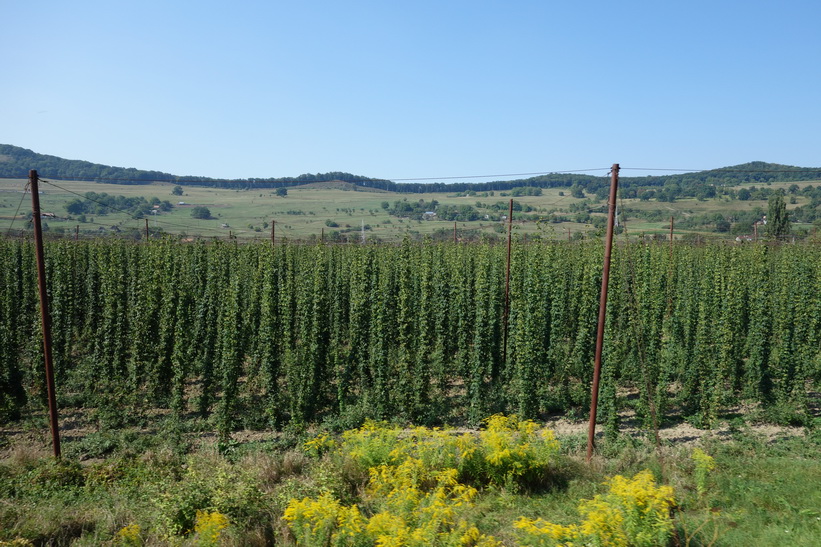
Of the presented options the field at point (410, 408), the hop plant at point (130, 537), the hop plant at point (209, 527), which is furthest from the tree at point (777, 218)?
the hop plant at point (130, 537)

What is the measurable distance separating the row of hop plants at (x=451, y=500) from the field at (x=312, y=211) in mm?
32544

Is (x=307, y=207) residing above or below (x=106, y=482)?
above

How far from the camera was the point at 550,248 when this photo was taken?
56.6 ft

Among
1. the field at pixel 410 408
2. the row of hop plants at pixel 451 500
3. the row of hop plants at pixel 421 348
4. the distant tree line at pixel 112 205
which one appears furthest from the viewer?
the distant tree line at pixel 112 205

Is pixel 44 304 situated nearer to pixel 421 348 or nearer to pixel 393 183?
pixel 421 348

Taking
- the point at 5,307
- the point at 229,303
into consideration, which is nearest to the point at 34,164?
the point at 5,307

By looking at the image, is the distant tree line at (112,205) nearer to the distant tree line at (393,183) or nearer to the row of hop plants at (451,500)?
the distant tree line at (393,183)

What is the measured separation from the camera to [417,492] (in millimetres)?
7973

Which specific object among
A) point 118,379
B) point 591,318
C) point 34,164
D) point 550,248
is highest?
point 34,164

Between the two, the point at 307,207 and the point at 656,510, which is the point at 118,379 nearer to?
the point at 656,510

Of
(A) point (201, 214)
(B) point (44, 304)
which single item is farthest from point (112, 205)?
(B) point (44, 304)

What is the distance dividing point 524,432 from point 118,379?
42.0ft

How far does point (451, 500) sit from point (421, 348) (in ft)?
22.5

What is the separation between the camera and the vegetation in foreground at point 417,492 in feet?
22.6
